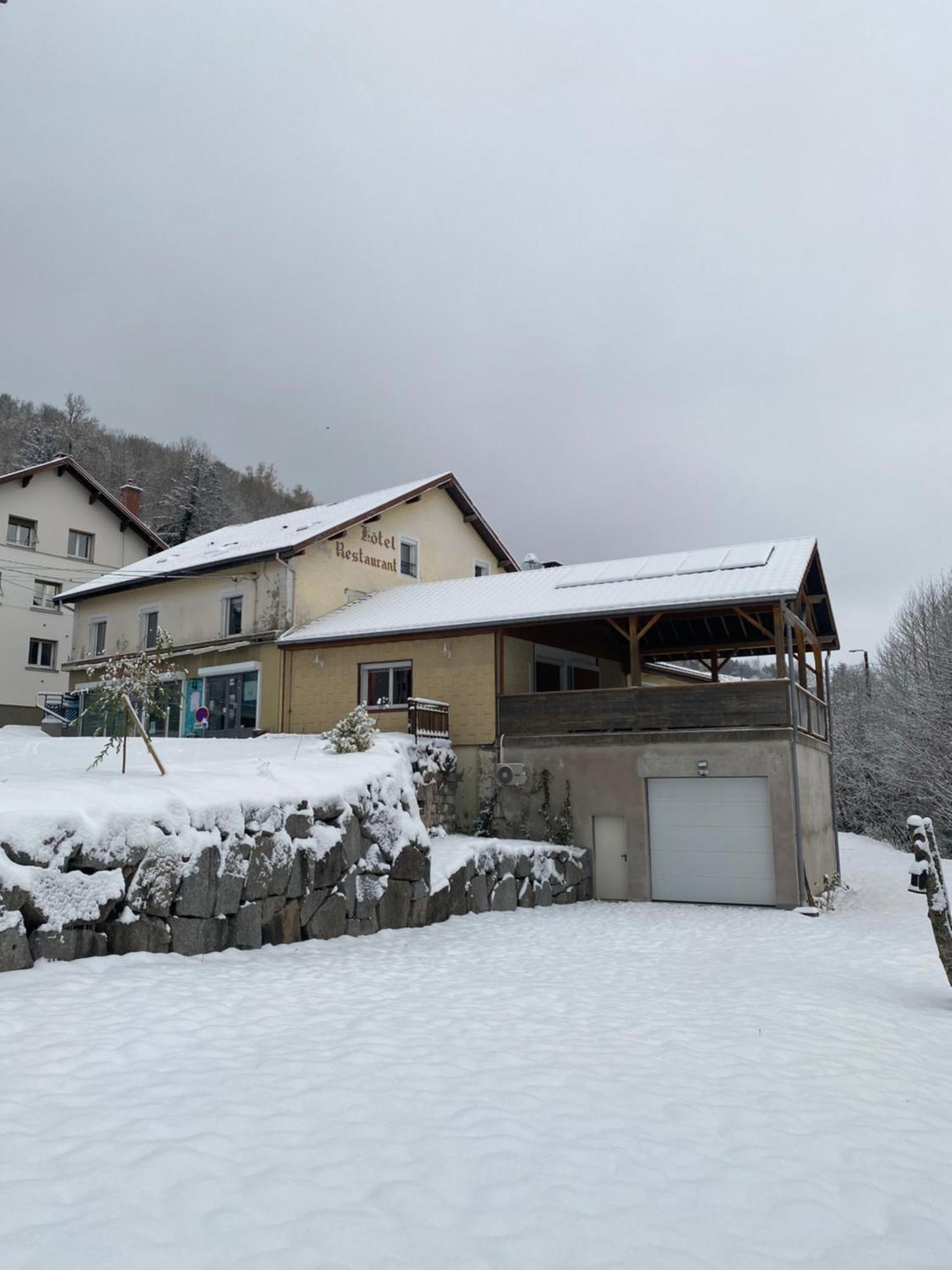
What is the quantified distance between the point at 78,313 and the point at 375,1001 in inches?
1075

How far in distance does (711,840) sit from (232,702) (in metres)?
13.2

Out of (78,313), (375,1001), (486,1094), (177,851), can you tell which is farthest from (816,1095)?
(78,313)

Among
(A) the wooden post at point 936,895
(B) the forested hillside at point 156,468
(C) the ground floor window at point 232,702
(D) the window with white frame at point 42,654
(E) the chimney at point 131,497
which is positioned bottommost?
(A) the wooden post at point 936,895

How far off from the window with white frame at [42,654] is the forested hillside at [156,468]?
14.3 metres

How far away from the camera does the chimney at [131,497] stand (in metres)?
39.3

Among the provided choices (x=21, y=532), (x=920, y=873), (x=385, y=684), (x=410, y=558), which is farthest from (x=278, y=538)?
(x=920, y=873)

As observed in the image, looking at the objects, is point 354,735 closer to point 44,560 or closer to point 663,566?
point 663,566

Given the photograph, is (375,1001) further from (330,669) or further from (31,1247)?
(330,669)

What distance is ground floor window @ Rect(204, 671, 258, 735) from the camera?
76.7 ft

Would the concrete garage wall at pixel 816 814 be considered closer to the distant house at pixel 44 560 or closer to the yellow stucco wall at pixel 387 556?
the yellow stucco wall at pixel 387 556

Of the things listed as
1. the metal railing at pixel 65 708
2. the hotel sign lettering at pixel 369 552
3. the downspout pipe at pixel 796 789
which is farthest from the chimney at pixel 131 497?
the downspout pipe at pixel 796 789

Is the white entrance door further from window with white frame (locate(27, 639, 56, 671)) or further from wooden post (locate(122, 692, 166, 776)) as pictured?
window with white frame (locate(27, 639, 56, 671))

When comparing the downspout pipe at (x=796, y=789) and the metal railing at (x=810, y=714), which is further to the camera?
the metal railing at (x=810, y=714)

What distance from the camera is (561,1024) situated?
692 cm
